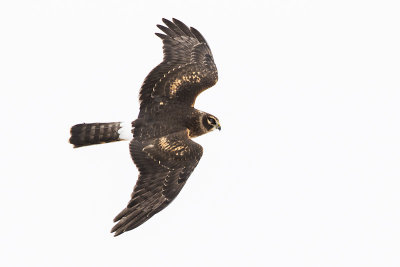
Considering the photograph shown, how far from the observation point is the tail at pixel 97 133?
986 cm

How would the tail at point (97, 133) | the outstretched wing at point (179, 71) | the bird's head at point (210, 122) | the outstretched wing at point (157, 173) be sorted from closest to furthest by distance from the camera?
1. the outstretched wing at point (157, 173)
2. the tail at point (97, 133)
3. the outstretched wing at point (179, 71)
4. the bird's head at point (210, 122)

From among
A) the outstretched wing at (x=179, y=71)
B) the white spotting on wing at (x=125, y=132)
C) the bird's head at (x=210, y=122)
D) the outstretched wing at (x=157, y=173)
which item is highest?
the outstretched wing at (x=179, y=71)

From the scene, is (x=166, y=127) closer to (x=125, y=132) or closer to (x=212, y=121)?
(x=125, y=132)

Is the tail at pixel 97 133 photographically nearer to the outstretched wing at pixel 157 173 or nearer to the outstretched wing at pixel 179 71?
the outstretched wing at pixel 157 173

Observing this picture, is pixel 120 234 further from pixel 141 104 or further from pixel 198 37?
pixel 198 37

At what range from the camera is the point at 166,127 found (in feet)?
32.3

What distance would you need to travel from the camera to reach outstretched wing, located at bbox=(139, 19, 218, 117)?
1021 centimetres

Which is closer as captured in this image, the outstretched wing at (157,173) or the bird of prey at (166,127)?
the outstretched wing at (157,173)

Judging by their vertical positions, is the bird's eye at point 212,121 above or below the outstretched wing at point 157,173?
above

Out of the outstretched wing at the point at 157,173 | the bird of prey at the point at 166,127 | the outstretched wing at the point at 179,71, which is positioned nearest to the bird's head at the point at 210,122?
the bird of prey at the point at 166,127

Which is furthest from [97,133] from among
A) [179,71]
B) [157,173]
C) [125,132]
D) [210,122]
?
[210,122]

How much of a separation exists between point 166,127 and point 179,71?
124 cm

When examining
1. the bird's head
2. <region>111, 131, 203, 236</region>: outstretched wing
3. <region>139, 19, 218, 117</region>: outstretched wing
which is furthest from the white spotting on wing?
the bird's head

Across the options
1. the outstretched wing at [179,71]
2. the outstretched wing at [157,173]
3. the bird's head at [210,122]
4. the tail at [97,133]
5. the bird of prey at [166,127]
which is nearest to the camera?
the outstretched wing at [157,173]
